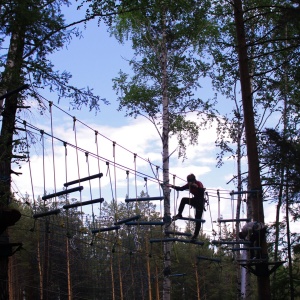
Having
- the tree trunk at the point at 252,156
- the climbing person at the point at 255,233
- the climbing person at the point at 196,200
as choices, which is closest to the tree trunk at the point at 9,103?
the climbing person at the point at 196,200

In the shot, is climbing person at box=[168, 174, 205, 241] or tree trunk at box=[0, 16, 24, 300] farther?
climbing person at box=[168, 174, 205, 241]

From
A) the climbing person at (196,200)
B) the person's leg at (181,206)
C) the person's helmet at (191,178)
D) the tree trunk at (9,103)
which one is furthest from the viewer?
the person's leg at (181,206)

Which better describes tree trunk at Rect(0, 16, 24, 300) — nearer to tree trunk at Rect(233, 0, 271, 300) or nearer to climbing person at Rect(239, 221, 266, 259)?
climbing person at Rect(239, 221, 266, 259)

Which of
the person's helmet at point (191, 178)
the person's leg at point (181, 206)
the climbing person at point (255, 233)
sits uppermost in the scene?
the person's helmet at point (191, 178)

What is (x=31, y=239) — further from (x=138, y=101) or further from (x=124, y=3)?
(x=124, y=3)

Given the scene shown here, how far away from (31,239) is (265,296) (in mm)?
16741

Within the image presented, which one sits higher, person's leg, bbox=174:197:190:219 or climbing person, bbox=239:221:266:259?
person's leg, bbox=174:197:190:219

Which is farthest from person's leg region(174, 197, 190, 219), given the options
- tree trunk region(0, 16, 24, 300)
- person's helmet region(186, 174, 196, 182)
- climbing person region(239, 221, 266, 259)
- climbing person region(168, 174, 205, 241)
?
tree trunk region(0, 16, 24, 300)

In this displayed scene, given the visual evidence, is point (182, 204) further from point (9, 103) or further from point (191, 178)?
point (9, 103)

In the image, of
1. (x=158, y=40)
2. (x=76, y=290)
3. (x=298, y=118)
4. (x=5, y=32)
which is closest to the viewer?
(x=5, y=32)

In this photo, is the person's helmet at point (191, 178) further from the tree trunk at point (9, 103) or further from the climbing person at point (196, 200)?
the tree trunk at point (9, 103)

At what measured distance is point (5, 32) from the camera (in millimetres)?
7934

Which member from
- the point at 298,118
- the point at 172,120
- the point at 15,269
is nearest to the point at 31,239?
the point at 15,269

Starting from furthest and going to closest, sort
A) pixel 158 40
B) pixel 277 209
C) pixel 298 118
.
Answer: pixel 277 209
pixel 158 40
pixel 298 118
